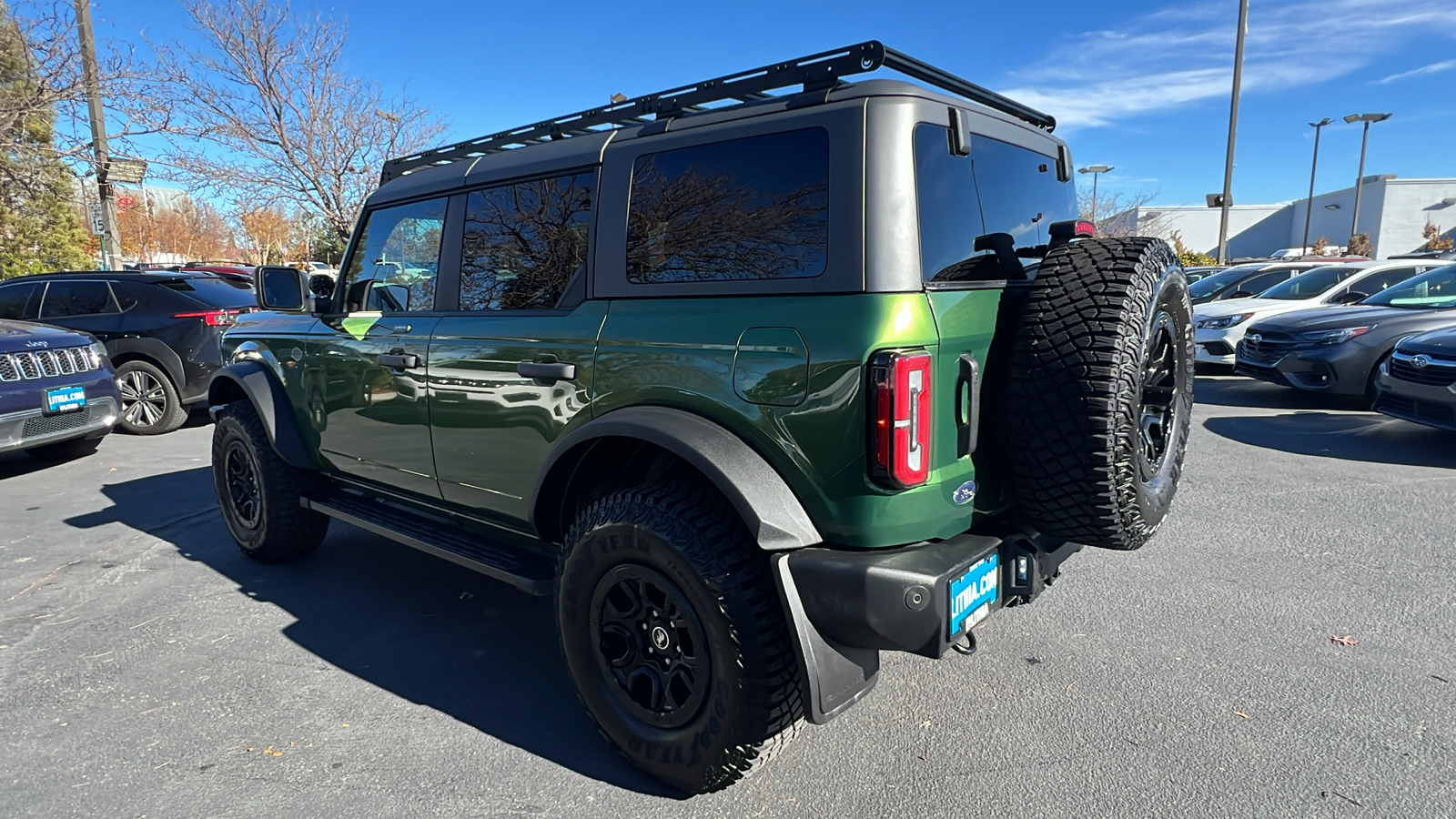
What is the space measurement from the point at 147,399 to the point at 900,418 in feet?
30.0

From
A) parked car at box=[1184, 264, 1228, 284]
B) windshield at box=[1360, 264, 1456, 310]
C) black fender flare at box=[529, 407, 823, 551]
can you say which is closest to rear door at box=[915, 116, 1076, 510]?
black fender flare at box=[529, 407, 823, 551]

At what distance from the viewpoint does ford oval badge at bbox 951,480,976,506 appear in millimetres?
2414

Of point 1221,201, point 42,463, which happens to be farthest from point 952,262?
point 1221,201

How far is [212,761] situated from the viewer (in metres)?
2.76

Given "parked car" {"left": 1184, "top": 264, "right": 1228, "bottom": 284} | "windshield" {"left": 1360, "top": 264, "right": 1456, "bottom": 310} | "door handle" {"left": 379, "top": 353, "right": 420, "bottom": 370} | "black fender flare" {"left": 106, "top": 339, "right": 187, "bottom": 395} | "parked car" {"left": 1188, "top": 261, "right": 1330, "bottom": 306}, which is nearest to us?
"door handle" {"left": 379, "top": 353, "right": 420, "bottom": 370}

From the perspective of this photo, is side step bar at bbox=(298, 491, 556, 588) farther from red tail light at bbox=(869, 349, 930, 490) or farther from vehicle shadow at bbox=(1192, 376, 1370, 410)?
vehicle shadow at bbox=(1192, 376, 1370, 410)

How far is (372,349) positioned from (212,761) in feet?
5.79

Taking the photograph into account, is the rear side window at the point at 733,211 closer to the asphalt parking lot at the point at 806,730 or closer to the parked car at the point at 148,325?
the asphalt parking lot at the point at 806,730

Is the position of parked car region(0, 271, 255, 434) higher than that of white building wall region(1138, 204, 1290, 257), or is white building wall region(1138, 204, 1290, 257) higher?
white building wall region(1138, 204, 1290, 257)

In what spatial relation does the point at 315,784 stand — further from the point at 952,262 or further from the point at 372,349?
the point at 952,262

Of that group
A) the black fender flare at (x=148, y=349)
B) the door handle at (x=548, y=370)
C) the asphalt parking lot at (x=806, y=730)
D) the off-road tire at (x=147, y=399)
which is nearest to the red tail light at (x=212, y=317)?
the black fender flare at (x=148, y=349)

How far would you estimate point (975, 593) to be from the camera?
239cm

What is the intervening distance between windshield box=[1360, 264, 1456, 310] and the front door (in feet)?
30.4

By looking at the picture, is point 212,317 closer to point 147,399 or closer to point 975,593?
point 147,399
